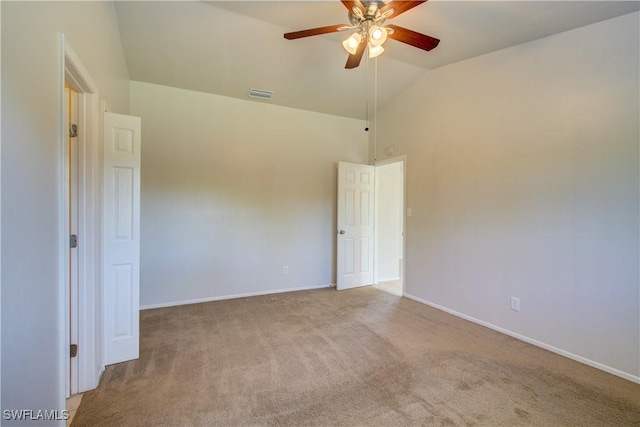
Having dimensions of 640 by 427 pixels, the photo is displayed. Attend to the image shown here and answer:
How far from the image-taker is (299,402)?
1855 mm

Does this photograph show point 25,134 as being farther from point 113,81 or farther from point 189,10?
point 189,10

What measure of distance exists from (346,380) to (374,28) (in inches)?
101

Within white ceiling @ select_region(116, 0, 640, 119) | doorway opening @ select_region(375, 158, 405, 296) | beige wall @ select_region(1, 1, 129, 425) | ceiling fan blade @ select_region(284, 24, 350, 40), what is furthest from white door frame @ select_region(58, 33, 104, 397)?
doorway opening @ select_region(375, 158, 405, 296)

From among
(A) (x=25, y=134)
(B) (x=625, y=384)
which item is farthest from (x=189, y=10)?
(B) (x=625, y=384)

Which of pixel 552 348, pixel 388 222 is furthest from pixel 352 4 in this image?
pixel 388 222

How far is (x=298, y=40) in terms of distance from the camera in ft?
10.0

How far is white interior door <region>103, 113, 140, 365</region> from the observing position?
7.41 ft

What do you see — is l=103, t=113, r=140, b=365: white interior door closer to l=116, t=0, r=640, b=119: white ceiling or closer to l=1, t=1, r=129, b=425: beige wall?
l=1, t=1, r=129, b=425: beige wall

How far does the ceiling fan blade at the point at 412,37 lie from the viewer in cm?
209

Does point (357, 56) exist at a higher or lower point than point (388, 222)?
higher

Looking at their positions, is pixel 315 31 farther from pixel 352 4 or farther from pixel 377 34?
pixel 377 34

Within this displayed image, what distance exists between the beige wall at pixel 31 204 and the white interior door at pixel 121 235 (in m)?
0.89

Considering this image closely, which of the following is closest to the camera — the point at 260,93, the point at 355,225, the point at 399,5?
the point at 399,5

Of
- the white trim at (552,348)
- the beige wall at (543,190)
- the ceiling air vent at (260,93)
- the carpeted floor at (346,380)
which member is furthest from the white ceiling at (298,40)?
the carpeted floor at (346,380)
